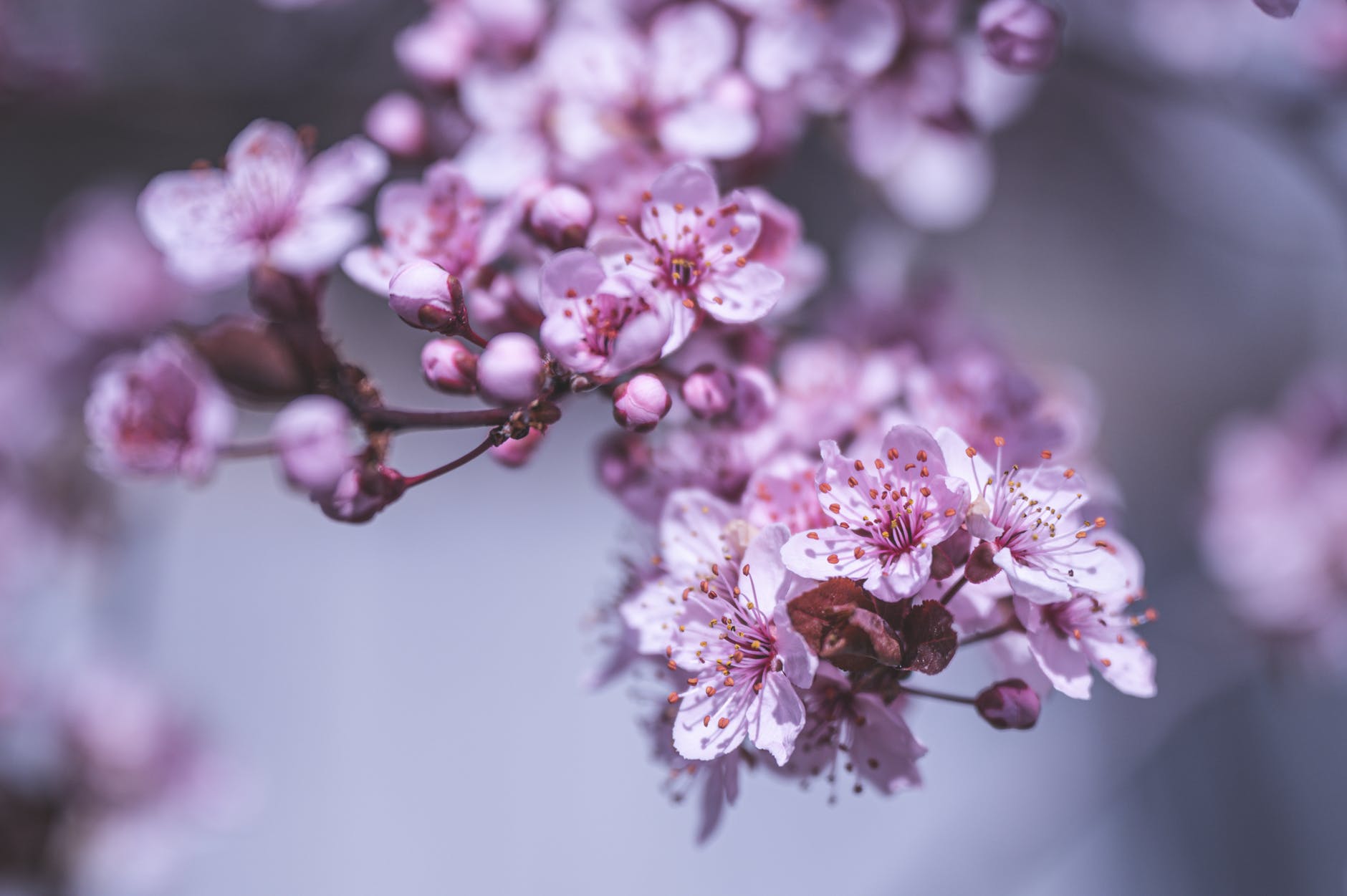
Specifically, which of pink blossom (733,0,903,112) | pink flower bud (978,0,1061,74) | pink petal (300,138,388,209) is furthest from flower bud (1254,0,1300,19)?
pink petal (300,138,388,209)

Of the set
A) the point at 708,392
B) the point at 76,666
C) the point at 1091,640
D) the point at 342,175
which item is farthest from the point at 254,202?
the point at 76,666

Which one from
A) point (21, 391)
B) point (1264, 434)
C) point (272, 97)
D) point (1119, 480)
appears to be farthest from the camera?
point (1119, 480)

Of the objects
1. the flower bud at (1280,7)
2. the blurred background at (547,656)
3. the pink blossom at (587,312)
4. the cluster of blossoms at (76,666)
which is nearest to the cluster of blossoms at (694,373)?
the pink blossom at (587,312)

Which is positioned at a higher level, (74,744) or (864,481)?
(864,481)

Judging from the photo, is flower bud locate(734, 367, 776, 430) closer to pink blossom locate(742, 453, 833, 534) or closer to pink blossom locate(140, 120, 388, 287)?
pink blossom locate(742, 453, 833, 534)

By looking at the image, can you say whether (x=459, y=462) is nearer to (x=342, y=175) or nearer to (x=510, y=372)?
(x=510, y=372)

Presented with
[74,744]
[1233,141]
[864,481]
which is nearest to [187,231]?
[864,481]

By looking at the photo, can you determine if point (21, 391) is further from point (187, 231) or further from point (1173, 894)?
point (1173, 894)
